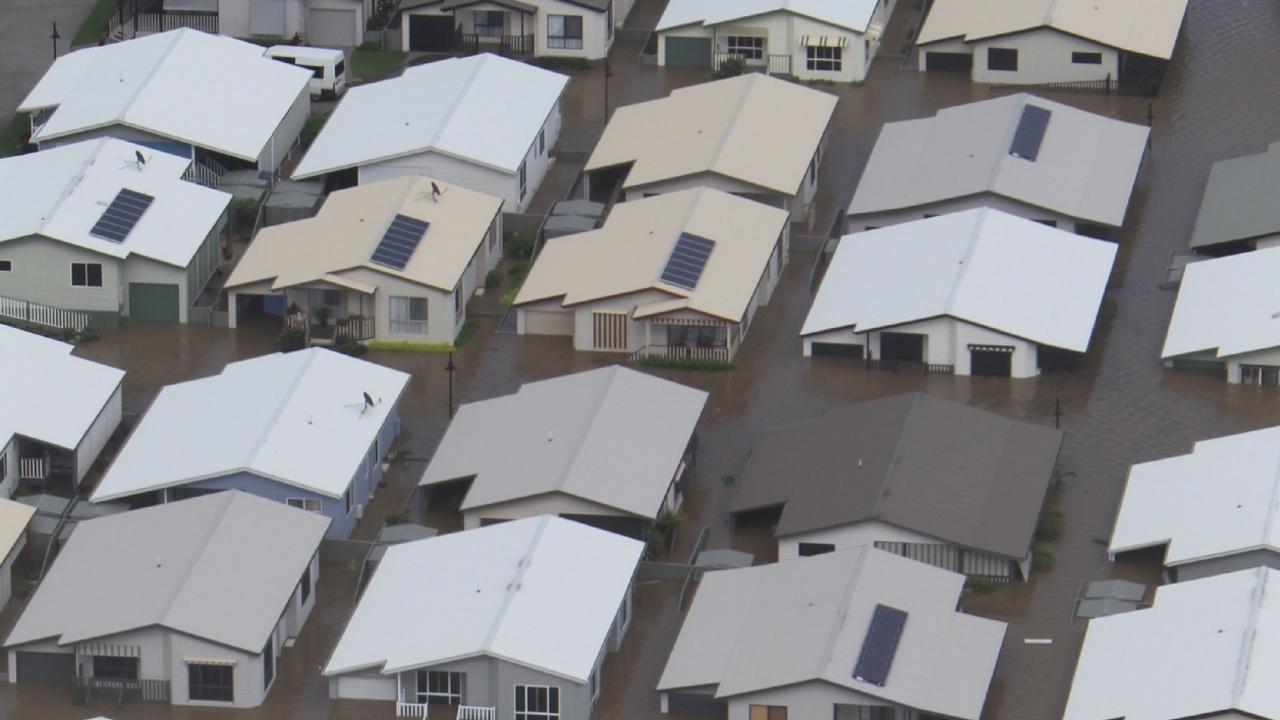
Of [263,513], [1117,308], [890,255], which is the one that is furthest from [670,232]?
[263,513]

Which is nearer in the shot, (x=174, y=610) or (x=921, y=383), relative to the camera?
(x=174, y=610)

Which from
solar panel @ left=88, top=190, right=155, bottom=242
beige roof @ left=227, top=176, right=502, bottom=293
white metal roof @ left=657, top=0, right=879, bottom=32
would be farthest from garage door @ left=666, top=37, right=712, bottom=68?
solar panel @ left=88, top=190, right=155, bottom=242

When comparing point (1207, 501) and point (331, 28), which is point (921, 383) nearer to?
point (1207, 501)

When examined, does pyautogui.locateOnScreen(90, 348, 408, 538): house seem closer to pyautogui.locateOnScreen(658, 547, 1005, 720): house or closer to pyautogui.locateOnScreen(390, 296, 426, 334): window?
pyautogui.locateOnScreen(390, 296, 426, 334): window

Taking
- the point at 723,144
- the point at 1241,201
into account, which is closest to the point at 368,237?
the point at 723,144

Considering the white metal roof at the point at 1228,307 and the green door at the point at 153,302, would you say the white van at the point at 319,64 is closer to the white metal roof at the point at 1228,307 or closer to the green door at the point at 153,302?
the green door at the point at 153,302
